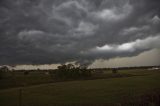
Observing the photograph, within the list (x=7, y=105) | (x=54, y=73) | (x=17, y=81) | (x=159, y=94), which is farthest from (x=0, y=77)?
(x=159, y=94)

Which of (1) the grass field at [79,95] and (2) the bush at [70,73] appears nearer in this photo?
(1) the grass field at [79,95]

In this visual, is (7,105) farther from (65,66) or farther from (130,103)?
(65,66)

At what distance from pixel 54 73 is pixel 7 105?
4661 inches

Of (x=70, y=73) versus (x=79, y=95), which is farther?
(x=70, y=73)

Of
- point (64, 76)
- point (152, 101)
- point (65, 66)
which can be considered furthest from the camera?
point (65, 66)

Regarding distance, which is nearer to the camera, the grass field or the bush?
the grass field

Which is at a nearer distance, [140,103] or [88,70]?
[140,103]

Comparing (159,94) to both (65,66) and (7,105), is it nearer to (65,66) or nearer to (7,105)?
(7,105)

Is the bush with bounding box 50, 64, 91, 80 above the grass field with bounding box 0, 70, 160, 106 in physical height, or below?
above

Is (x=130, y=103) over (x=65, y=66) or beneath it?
beneath

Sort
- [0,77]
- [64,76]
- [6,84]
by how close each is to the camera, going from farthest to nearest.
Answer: [64,76] < [0,77] < [6,84]

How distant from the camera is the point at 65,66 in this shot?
164 meters

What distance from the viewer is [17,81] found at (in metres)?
105

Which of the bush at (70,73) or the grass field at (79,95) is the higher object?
the bush at (70,73)
